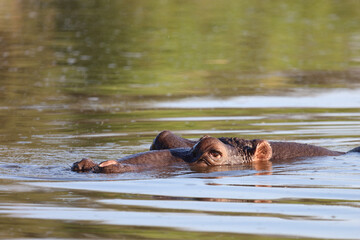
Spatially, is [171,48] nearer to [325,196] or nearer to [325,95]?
[325,95]

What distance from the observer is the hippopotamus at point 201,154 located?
883 cm

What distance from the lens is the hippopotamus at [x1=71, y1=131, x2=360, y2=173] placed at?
29.0ft

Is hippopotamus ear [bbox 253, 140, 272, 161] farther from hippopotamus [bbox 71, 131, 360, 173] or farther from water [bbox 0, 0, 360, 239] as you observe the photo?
water [bbox 0, 0, 360, 239]

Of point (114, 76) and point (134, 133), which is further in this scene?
point (114, 76)

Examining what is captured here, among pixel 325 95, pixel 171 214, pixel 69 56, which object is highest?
pixel 69 56

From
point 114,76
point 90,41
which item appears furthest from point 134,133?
point 90,41

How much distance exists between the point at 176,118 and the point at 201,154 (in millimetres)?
5142

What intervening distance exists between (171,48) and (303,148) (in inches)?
691

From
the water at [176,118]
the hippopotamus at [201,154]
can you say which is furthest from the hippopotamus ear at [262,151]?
the water at [176,118]

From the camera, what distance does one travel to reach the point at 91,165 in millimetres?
8836

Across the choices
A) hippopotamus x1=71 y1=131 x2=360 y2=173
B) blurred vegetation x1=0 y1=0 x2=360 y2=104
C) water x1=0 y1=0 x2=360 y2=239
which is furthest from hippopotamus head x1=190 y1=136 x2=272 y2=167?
blurred vegetation x1=0 y1=0 x2=360 y2=104

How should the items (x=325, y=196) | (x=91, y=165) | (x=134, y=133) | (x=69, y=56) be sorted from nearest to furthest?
(x=325, y=196), (x=91, y=165), (x=134, y=133), (x=69, y=56)

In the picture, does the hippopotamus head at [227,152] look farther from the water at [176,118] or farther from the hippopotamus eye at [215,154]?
the water at [176,118]

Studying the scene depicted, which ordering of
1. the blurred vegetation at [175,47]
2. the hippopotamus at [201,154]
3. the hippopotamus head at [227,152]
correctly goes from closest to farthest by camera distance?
the hippopotamus at [201,154] < the hippopotamus head at [227,152] < the blurred vegetation at [175,47]
